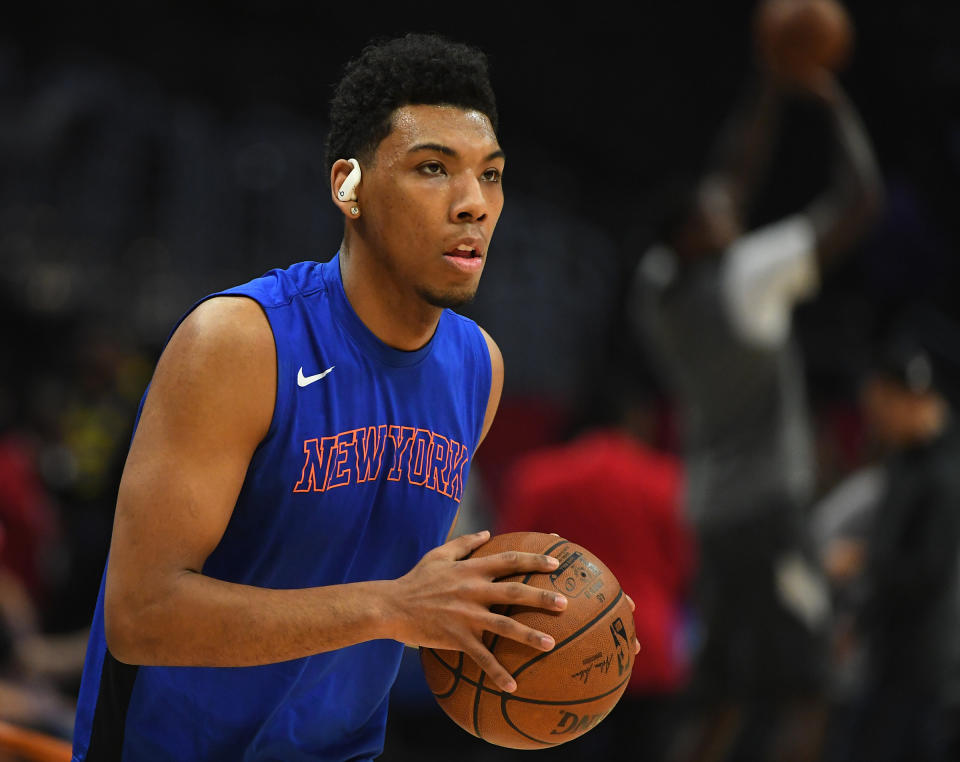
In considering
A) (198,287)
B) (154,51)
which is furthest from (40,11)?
(198,287)

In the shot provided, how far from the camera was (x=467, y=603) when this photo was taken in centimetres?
197

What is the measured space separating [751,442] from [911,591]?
0.97 m

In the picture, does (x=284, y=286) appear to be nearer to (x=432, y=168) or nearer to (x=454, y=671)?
(x=432, y=168)

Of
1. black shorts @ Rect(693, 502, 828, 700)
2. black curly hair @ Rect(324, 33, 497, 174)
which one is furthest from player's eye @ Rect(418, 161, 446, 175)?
black shorts @ Rect(693, 502, 828, 700)

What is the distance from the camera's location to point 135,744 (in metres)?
2.30

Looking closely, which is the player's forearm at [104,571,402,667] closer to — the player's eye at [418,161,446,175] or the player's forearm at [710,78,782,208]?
the player's eye at [418,161,446,175]

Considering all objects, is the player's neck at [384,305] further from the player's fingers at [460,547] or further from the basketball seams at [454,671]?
the basketball seams at [454,671]

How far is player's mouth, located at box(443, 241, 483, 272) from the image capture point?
2309 mm

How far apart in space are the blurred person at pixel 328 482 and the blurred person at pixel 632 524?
3.85m

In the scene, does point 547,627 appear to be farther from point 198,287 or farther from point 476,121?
point 198,287

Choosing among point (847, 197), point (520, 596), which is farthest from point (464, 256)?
point (847, 197)

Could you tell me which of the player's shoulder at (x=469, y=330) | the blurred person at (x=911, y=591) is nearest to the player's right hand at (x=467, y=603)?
the player's shoulder at (x=469, y=330)

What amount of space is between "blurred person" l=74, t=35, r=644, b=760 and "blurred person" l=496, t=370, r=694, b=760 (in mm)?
3847

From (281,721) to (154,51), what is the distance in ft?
29.9
